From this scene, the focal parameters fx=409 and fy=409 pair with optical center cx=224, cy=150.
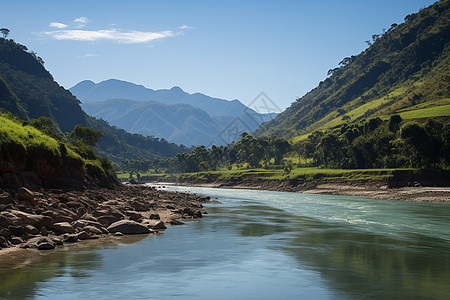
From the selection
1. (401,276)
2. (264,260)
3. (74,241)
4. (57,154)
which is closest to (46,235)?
(74,241)

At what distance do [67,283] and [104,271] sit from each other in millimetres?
2637

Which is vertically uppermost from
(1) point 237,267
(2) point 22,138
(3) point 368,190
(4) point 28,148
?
(2) point 22,138

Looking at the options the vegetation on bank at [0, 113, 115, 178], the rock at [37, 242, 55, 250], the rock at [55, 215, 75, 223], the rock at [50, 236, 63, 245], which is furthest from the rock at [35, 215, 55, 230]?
the vegetation on bank at [0, 113, 115, 178]

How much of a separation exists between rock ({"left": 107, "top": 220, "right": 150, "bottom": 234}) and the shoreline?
6737cm

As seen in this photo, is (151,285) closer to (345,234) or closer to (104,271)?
(104,271)

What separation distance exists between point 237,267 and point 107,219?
15.1m

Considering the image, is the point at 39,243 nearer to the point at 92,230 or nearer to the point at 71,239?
the point at 71,239

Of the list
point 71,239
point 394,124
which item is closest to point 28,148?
point 71,239

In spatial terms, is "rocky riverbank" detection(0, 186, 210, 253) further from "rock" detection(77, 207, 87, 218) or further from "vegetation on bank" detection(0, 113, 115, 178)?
"vegetation on bank" detection(0, 113, 115, 178)

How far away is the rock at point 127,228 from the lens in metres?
32.2

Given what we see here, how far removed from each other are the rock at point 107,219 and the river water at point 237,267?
3288mm

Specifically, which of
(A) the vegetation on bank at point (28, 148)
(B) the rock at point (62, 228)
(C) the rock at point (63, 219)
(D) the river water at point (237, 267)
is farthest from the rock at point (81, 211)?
(A) the vegetation on bank at point (28, 148)

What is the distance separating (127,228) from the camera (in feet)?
107

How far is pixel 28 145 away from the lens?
4681cm
